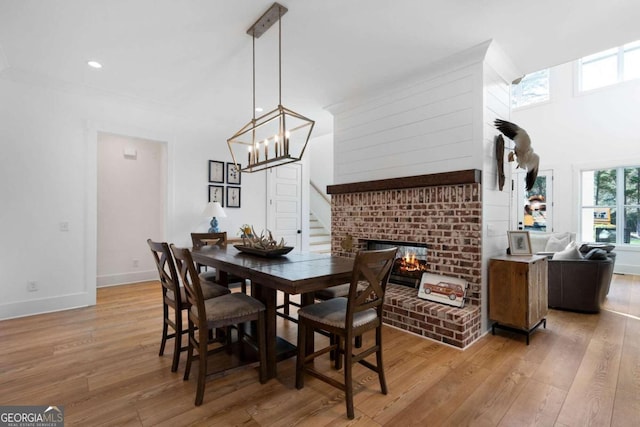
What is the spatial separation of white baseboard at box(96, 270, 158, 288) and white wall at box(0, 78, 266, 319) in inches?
47.7

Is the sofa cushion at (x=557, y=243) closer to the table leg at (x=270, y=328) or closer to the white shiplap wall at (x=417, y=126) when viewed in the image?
the white shiplap wall at (x=417, y=126)

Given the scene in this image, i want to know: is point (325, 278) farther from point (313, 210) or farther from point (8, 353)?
point (313, 210)

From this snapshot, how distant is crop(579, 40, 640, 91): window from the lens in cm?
589

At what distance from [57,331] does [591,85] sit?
9.35m

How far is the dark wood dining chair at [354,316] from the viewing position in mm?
1816

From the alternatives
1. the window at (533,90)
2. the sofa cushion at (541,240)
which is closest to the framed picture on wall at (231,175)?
the sofa cushion at (541,240)

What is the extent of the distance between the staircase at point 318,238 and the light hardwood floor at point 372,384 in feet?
12.9

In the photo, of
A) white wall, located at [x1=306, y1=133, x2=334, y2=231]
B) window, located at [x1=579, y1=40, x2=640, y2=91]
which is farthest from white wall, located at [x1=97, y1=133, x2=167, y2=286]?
window, located at [x1=579, y1=40, x2=640, y2=91]

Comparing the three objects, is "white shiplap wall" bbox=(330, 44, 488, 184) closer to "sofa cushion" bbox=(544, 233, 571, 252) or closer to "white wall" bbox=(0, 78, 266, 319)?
"white wall" bbox=(0, 78, 266, 319)

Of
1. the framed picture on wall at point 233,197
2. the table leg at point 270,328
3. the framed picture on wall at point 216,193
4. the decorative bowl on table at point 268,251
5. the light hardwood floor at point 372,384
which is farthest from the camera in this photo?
the framed picture on wall at point 233,197

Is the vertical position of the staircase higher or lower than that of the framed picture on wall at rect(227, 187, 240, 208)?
lower

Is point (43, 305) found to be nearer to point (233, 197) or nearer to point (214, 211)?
point (214, 211)

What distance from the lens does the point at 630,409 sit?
1.87 m

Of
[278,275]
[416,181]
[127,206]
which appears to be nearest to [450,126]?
[416,181]
